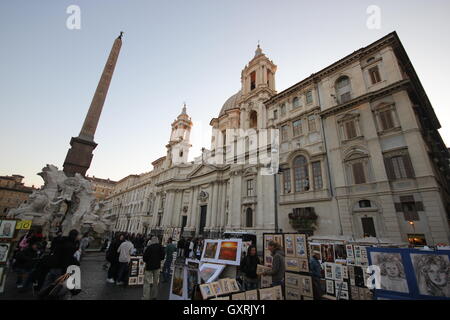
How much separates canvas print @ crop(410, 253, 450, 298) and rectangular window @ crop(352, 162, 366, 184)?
1302 cm

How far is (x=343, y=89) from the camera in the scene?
19.6m

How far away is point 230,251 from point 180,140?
1644 inches

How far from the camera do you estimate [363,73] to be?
18.4 meters

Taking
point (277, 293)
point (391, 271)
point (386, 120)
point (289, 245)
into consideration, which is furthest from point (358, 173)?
point (277, 293)

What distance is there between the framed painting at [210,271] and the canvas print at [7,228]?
21.3 ft

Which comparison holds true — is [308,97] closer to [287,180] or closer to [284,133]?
[284,133]

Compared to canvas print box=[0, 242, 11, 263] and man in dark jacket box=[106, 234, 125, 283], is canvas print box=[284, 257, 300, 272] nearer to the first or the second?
man in dark jacket box=[106, 234, 125, 283]

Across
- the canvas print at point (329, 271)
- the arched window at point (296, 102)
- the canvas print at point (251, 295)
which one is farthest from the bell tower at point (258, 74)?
the canvas print at point (251, 295)

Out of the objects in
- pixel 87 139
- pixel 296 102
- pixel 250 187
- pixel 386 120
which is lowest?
pixel 250 187

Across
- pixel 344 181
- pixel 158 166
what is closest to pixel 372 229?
pixel 344 181

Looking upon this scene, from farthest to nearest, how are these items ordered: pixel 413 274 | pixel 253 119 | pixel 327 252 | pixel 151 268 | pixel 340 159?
pixel 253 119 < pixel 340 159 < pixel 327 252 < pixel 151 268 < pixel 413 274

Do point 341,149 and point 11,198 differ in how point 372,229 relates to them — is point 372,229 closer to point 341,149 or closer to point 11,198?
point 341,149

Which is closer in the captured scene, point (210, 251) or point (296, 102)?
point (210, 251)
